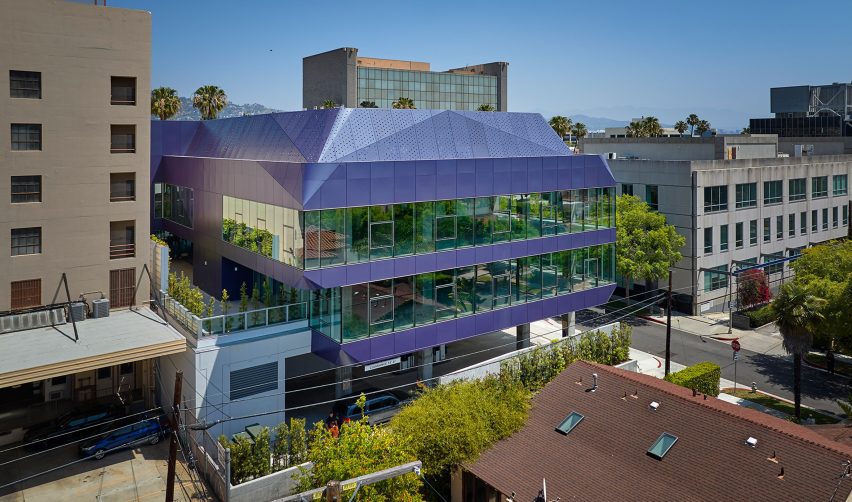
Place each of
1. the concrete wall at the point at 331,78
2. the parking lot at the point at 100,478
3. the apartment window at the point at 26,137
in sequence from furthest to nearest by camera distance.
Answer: the concrete wall at the point at 331,78, the apartment window at the point at 26,137, the parking lot at the point at 100,478

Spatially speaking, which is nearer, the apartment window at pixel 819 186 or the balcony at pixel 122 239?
the balcony at pixel 122 239

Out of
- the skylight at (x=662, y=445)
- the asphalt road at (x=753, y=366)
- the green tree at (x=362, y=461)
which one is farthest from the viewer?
the asphalt road at (x=753, y=366)

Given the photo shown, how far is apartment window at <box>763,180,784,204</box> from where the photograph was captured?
60.3 metres

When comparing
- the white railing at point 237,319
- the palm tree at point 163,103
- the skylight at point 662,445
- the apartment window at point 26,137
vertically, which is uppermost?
the palm tree at point 163,103

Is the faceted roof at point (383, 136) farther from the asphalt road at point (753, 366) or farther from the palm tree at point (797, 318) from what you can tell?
the asphalt road at point (753, 366)

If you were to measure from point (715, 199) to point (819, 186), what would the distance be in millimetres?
21317

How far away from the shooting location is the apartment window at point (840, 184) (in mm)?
69819

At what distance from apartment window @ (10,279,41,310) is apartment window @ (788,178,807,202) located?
216 ft

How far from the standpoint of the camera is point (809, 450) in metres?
19.9

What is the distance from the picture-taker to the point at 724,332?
1939 inches

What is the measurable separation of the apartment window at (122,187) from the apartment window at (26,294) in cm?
573

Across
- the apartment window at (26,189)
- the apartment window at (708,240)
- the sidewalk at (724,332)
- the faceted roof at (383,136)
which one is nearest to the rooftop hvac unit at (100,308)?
the apartment window at (26,189)

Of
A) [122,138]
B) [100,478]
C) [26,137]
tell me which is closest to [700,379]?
[100,478]

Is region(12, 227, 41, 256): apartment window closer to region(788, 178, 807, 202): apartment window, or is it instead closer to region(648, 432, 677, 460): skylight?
region(648, 432, 677, 460): skylight
